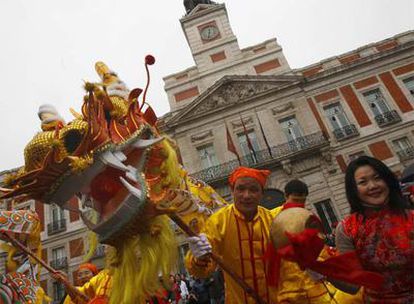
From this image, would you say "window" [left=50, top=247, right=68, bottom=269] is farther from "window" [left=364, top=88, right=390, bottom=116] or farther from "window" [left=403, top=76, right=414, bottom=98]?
"window" [left=403, top=76, right=414, bottom=98]

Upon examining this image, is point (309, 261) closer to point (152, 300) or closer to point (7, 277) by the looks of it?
point (152, 300)

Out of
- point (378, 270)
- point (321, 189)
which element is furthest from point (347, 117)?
point (378, 270)

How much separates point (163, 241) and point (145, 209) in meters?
0.26

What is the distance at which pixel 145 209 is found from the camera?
2.28 meters

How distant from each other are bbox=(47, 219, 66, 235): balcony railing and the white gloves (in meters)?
20.6

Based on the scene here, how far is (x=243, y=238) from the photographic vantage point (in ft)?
8.82

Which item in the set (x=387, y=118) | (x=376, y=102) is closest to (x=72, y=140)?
(x=387, y=118)

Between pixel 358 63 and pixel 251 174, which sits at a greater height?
pixel 358 63

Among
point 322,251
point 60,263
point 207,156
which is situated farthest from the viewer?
point 60,263

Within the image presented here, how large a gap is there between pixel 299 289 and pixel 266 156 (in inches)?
631

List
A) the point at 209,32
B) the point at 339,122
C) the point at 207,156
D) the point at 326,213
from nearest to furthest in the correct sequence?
the point at 326,213
the point at 339,122
the point at 207,156
the point at 209,32

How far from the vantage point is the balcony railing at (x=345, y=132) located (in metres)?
18.0

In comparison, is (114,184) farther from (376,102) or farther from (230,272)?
(376,102)

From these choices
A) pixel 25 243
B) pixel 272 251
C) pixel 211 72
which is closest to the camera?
pixel 272 251
